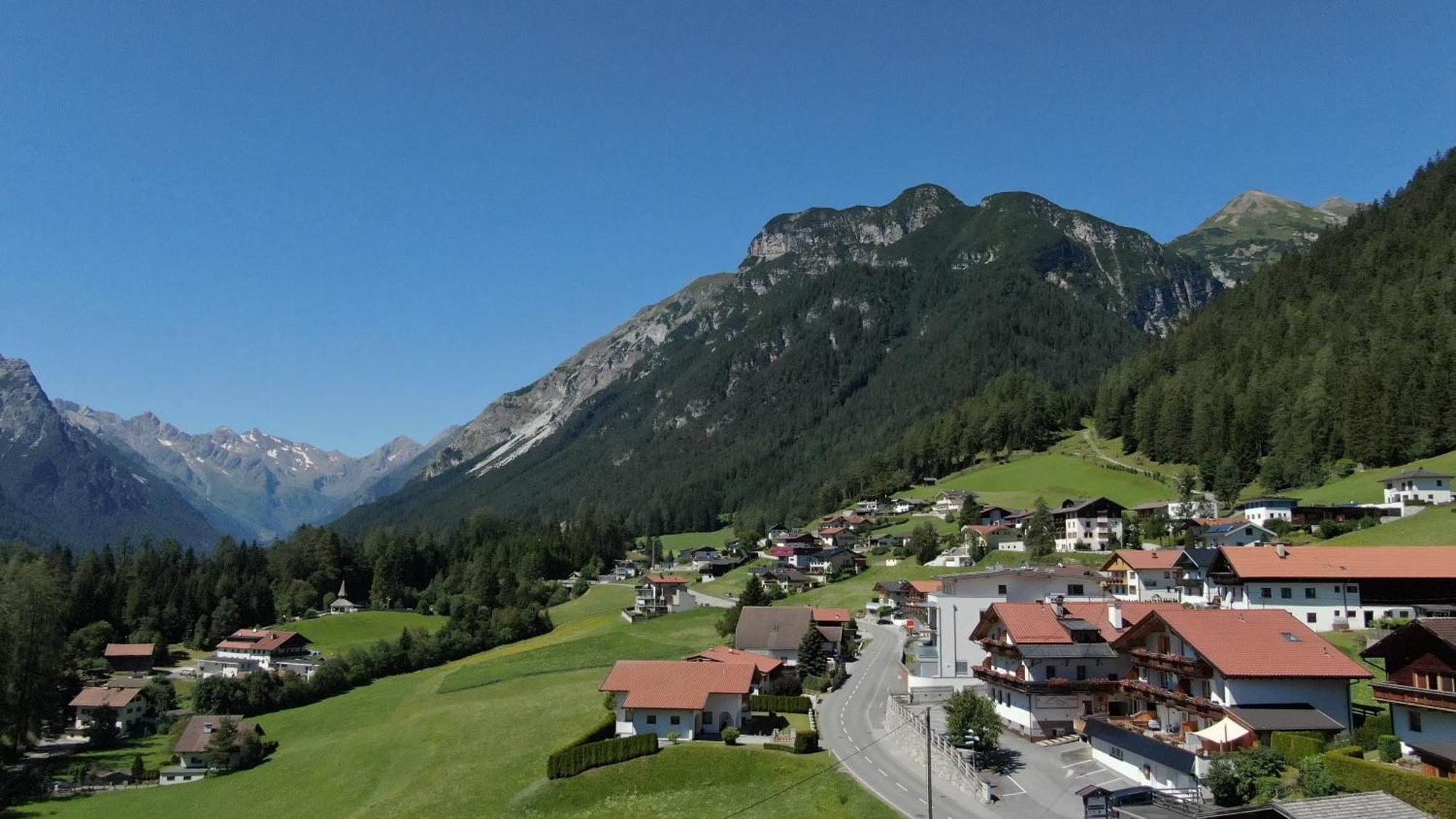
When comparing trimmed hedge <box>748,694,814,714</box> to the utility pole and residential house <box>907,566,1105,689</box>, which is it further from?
the utility pole

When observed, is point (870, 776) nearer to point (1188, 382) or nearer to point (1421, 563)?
point (1421, 563)

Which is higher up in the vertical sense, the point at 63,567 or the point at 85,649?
the point at 63,567

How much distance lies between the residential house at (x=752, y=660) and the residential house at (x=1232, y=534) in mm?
43730

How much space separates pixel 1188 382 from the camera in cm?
14700

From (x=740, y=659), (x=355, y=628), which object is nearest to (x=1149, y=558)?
(x=740, y=659)

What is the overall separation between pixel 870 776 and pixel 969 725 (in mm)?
5173

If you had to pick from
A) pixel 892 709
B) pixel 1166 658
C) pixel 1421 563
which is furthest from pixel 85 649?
pixel 1421 563

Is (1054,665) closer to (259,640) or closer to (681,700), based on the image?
(681,700)

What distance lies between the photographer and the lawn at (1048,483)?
131m

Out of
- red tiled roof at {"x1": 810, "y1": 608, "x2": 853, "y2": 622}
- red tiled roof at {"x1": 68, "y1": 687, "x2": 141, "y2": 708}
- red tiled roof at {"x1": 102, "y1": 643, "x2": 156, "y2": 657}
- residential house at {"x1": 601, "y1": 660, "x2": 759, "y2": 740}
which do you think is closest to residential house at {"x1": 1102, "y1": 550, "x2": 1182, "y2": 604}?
red tiled roof at {"x1": 810, "y1": 608, "x2": 853, "y2": 622}

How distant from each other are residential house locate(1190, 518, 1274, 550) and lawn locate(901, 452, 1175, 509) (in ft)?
110

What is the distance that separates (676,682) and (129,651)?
90.9m

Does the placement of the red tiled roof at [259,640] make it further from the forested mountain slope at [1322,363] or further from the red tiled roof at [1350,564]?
the forested mountain slope at [1322,363]

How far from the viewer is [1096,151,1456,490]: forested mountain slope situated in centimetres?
10644
